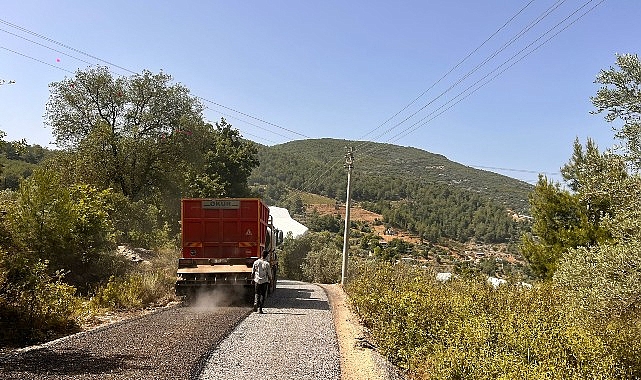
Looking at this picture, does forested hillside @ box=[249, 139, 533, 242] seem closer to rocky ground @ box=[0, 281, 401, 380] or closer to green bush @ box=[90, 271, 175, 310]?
green bush @ box=[90, 271, 175, 310]

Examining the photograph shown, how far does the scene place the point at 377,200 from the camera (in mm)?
121875

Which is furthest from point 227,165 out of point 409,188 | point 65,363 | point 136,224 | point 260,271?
point 409,188

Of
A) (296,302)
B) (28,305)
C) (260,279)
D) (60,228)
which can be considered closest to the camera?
(28,305)

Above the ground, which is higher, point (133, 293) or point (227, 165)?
point (227, 165)

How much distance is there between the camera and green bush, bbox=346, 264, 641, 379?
6160 mm

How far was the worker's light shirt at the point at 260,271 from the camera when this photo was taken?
15664 millimetres

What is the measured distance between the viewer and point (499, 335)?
7.05 metres

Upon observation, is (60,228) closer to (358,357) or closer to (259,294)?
(259,294)

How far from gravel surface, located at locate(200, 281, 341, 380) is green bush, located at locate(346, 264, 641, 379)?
4.31ft

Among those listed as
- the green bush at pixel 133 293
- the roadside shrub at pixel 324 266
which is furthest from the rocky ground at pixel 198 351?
the roadside shrub at pixel 324 266

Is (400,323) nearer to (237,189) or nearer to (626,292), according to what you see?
(626,292)

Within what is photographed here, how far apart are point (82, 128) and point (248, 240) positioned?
715 inches

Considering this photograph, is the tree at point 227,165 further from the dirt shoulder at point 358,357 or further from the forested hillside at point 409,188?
the forested hillside at point 409,188

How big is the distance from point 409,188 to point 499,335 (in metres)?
121
